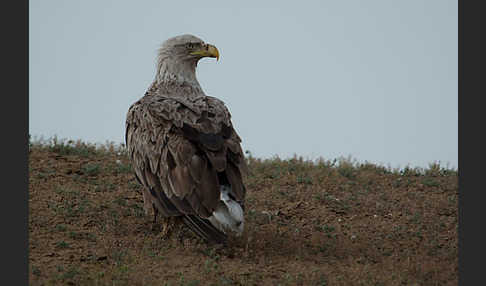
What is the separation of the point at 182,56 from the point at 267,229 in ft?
11.2

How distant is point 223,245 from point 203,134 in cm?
163

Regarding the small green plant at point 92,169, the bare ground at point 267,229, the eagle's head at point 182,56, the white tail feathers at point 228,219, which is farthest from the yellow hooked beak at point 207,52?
the white tail feathers at point 228,219

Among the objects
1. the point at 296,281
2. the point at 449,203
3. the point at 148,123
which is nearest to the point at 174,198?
the point at 148,123

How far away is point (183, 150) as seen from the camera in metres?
8.73

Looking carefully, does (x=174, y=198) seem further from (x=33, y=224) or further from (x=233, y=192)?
(x=33, y=224)

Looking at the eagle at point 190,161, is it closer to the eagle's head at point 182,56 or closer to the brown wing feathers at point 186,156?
the brown wing feathers at point 186,156

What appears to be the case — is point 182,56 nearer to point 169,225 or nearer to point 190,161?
point 190,161

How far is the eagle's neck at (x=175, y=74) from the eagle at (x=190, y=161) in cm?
39

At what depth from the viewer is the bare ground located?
779cm

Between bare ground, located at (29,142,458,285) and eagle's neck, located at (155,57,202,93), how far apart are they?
6.94ft

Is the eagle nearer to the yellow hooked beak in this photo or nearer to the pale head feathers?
the pale head feathers

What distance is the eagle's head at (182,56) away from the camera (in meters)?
10.8

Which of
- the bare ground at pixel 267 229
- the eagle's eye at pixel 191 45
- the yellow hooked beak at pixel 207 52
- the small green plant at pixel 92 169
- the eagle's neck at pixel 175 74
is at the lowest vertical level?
the bare ground at pixel 267 229

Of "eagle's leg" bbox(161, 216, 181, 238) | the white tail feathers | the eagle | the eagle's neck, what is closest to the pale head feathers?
the eagle's neck
